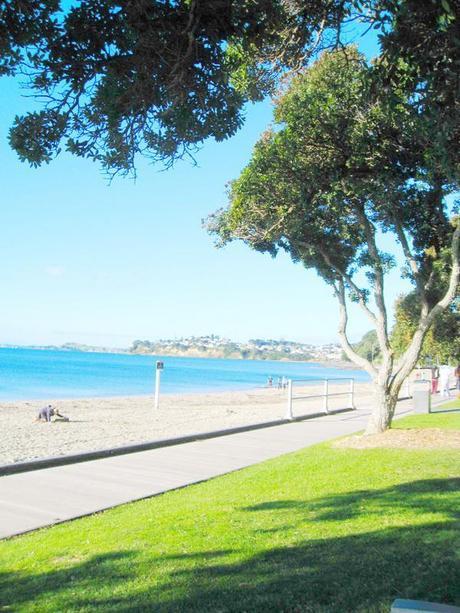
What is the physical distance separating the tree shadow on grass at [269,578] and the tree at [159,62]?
2948 millimetres

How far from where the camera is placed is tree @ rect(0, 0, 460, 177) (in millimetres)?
Result: 4176

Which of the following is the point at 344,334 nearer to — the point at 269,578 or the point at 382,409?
the point at 382,409

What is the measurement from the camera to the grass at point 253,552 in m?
3.73

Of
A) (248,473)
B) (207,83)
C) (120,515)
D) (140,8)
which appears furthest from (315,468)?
(140,8)

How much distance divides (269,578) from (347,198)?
7.76 metres

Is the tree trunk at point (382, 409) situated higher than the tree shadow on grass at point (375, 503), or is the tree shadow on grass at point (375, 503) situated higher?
the tree trunk at point (382, 409)

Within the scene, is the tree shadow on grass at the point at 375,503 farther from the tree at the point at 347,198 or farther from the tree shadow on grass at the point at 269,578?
the tree at the point at 347,198

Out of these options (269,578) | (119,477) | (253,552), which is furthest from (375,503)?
(119,477)

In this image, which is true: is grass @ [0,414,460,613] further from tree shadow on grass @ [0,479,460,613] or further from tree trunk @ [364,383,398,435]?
tree trunk @ [364,383,398,435]

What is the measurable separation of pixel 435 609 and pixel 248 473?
5.84m

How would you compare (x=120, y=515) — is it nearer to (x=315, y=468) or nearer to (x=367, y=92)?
(x=315, y=468)

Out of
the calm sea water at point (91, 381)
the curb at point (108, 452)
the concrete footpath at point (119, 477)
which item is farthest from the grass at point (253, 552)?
the calm sea water at point (91, 381)

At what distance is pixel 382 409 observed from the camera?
1109cm

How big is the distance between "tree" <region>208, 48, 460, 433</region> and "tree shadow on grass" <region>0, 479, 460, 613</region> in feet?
18.1
